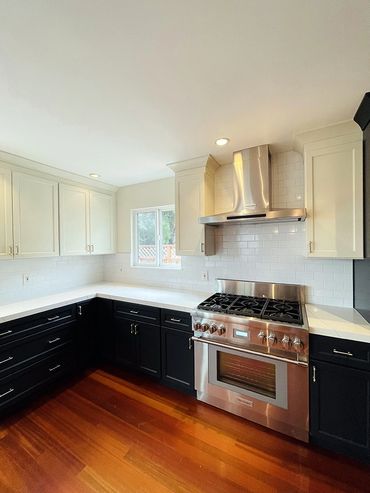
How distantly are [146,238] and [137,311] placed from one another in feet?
4.19

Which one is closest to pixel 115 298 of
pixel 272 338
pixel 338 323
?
pixel 272 338

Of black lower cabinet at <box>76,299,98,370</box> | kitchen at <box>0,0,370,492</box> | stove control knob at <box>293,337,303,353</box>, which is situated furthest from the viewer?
black lower cabinet at <box>76,299,98,370</box>

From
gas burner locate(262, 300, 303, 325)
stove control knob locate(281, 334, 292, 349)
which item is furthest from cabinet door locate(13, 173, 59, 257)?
stove control knob locate(281, 334, 292, 349)

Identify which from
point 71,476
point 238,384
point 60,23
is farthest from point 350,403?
point 60,23

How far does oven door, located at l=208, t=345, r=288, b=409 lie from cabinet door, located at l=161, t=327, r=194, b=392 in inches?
9.3

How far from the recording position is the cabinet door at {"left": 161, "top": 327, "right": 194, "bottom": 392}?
222 centimetres

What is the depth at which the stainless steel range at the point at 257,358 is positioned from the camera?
1.72 meters

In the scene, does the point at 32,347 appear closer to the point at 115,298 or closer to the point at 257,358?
the point at 115,298

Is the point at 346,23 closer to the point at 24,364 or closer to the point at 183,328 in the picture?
the point at 183,328

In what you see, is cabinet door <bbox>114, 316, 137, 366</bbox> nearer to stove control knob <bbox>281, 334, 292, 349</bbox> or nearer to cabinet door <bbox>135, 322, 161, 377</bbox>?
cabinet door <bbox>135, 322, 161, 377</bbox>

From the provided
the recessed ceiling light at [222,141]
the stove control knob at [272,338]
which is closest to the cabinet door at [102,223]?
the recessed ceiling light at [222,141]

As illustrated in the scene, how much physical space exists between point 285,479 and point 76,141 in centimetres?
306

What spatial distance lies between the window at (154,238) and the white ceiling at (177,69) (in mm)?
1362

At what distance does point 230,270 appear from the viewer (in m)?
2.64
